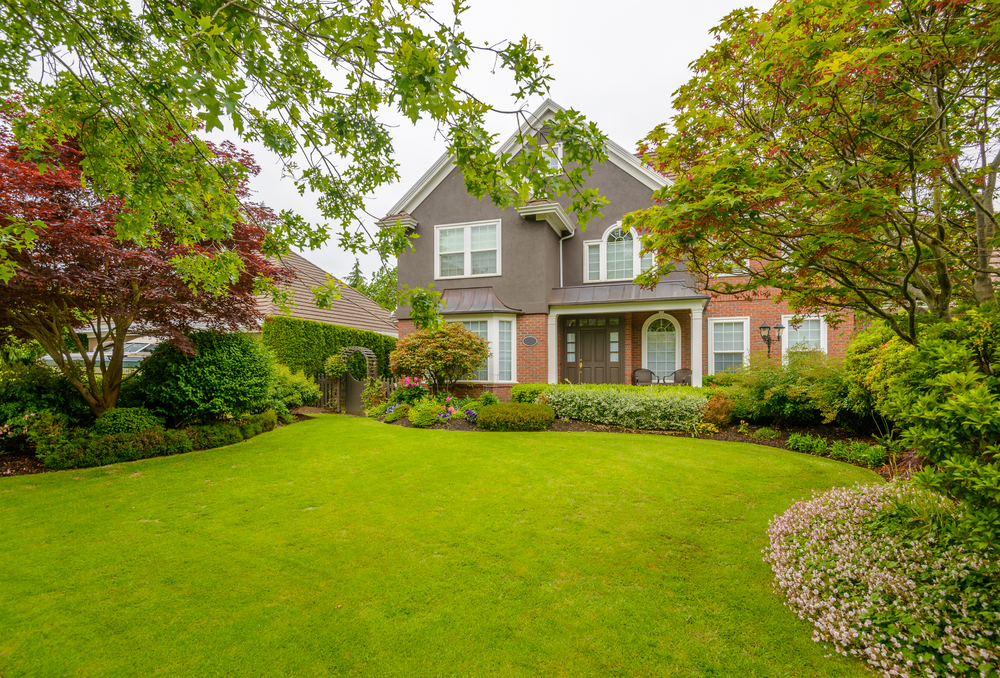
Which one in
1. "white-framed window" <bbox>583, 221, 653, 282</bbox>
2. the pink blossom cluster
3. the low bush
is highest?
"white-framed window" <bbox>583, 221, 653, 282</bbox>

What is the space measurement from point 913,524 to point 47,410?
11568 millimetres

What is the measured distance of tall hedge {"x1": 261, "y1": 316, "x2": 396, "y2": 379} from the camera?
13.9 metres

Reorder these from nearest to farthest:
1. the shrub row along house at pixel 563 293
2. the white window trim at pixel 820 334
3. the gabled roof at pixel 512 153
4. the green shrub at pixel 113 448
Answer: the green shrub at pixel 113 448 → the white window trim at pixel 820 334 → the shrub row along house at pixel 563 293 → the gabled roof at pixel 512 153

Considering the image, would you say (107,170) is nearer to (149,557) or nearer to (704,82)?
(149,557)

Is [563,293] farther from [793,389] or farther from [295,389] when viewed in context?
[295,389]

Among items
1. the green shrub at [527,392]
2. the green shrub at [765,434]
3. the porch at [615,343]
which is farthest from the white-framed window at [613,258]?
the green shrub at [765,434]

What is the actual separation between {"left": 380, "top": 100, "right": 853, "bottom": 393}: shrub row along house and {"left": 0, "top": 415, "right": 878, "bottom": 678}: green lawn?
7.44 m

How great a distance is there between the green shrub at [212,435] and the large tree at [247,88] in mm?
4869

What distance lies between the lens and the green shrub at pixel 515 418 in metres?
9.98

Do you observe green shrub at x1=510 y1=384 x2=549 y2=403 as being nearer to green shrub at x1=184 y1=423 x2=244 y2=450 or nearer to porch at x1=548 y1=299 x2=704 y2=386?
porch at x1=548 y1=299 x2=704 y2=386

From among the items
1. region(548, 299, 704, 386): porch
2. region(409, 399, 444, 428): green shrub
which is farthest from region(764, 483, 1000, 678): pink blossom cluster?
region(548, 299, 704, 386): porch

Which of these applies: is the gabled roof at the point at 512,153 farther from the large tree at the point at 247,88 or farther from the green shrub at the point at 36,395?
the large tree at the point at 247,88

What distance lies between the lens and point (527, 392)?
38.4 ft

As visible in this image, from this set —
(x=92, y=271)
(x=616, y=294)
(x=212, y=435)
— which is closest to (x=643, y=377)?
(x=616, y=294)
